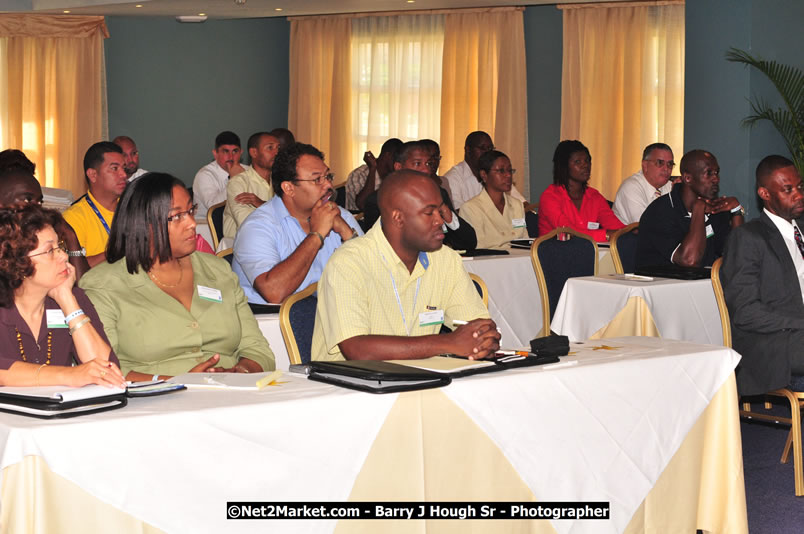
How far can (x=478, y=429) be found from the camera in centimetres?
233

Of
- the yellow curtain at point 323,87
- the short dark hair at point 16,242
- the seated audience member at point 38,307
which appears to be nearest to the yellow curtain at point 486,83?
the yellow curtain at point 323,87

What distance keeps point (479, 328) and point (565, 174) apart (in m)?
4.46

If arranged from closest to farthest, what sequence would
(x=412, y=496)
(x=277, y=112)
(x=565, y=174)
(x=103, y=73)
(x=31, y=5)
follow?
(x=412, y=496) → (x=565, y=174) → (x=31, y=5) → (x=103, y=73) → (x=277, y=112)

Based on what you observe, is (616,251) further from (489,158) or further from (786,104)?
(786,104)

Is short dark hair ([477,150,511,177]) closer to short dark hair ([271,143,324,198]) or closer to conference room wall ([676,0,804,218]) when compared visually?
conference room wall ([676,0,804,218])

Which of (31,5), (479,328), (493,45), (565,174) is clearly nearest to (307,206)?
(479,328)

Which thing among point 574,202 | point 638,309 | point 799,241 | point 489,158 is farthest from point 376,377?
point 574,202

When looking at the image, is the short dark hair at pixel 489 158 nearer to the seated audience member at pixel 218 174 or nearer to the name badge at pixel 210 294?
the seated audience member at pixel 218 174

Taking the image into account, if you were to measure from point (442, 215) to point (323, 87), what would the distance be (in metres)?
6.65

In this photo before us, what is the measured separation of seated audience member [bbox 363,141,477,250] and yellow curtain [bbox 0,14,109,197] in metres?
5.71

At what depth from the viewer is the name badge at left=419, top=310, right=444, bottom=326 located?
297 centimetres

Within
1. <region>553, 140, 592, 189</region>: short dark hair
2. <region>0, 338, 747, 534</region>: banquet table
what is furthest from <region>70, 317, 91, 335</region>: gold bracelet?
<region>553, 140, 592, 189</region>: short dark hair

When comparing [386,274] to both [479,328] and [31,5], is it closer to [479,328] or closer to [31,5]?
[479,328]

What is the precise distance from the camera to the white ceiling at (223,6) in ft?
31.6
